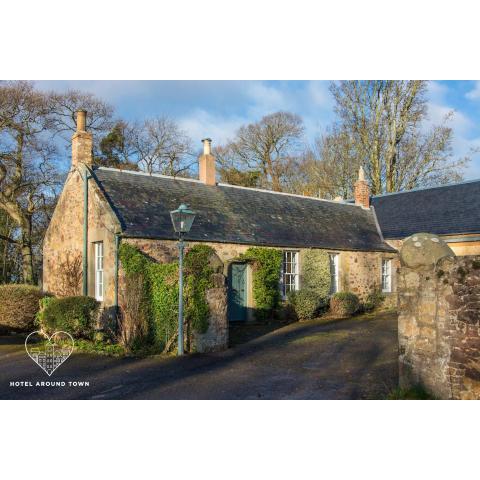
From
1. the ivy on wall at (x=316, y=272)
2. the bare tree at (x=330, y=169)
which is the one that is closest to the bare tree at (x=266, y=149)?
the bare tree at (x=330, y=169)

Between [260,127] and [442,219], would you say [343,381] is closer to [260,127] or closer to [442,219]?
[442,219]

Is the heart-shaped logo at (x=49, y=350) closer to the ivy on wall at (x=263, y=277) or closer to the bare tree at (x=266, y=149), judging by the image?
the ivy on wall at (x=263, y=277)

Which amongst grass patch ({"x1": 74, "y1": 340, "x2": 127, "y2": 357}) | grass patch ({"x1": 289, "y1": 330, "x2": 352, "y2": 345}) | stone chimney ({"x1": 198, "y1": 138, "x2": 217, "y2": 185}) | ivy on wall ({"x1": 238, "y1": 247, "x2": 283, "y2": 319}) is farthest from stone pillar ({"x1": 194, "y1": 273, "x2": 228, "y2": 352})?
stone chimney ({"x1": 198, "y1": 138, "x2": 217, "y2": 185})

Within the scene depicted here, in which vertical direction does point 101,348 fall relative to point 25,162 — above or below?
below

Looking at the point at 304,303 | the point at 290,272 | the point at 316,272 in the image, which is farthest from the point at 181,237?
the point at 316,272

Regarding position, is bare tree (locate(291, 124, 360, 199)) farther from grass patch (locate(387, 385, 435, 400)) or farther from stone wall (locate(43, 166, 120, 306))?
grass patch (locate(387, 385, 435, 400))

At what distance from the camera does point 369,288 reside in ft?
67.9

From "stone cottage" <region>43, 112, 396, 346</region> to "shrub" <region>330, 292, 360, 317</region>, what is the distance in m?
1.38

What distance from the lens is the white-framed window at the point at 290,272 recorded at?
18.1 meters

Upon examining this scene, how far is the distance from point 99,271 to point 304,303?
713cm

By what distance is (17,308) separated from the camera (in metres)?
14.3

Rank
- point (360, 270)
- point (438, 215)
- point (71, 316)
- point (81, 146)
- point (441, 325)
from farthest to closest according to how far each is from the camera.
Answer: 1. point (438, 215)
2. point (360, 270)
3. point (81, 146)
4. point (71, 316)
5. point (441, 325)

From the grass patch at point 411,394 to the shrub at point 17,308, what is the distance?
11.7m

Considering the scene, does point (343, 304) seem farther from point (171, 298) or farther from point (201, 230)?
point (171, 298)
